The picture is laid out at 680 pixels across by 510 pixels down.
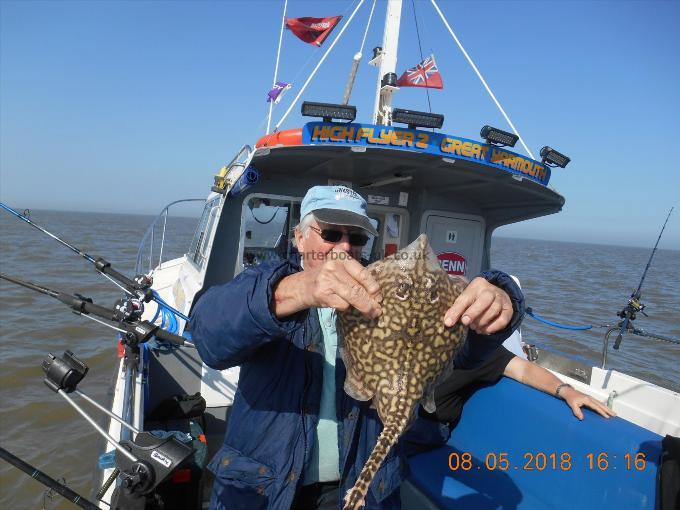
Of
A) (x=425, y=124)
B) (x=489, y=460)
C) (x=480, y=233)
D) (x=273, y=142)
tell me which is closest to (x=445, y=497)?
(x=489, y=460)

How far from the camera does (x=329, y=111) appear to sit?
4441mm

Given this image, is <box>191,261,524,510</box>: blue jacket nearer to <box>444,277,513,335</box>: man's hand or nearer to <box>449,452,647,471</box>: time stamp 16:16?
A: <box>444,277,513,335</box>: man's hand

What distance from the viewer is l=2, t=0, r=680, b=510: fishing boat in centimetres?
312

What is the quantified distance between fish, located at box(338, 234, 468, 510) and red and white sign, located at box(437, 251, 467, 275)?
5.89m

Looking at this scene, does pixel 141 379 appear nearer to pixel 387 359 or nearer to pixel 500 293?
pixel 387 359

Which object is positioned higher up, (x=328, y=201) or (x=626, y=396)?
(x=328, y=201)

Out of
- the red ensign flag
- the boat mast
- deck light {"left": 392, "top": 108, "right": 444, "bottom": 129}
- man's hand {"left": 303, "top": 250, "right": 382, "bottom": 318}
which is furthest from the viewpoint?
the red ensign flag

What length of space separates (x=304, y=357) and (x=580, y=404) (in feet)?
8.78

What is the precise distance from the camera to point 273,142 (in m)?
5.01

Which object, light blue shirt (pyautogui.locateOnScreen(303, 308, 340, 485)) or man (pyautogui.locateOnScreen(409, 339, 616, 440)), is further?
man (pyautogui.locateOnScreen(409, 339, 616, 440))

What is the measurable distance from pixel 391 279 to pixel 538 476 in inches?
117

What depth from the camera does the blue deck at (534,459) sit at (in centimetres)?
299

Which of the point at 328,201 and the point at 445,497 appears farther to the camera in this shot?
the point at 445,497

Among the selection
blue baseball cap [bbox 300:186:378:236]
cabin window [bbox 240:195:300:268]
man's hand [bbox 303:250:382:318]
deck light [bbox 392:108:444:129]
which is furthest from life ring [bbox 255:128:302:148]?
man's hand [bbox 303:250:382:318]
